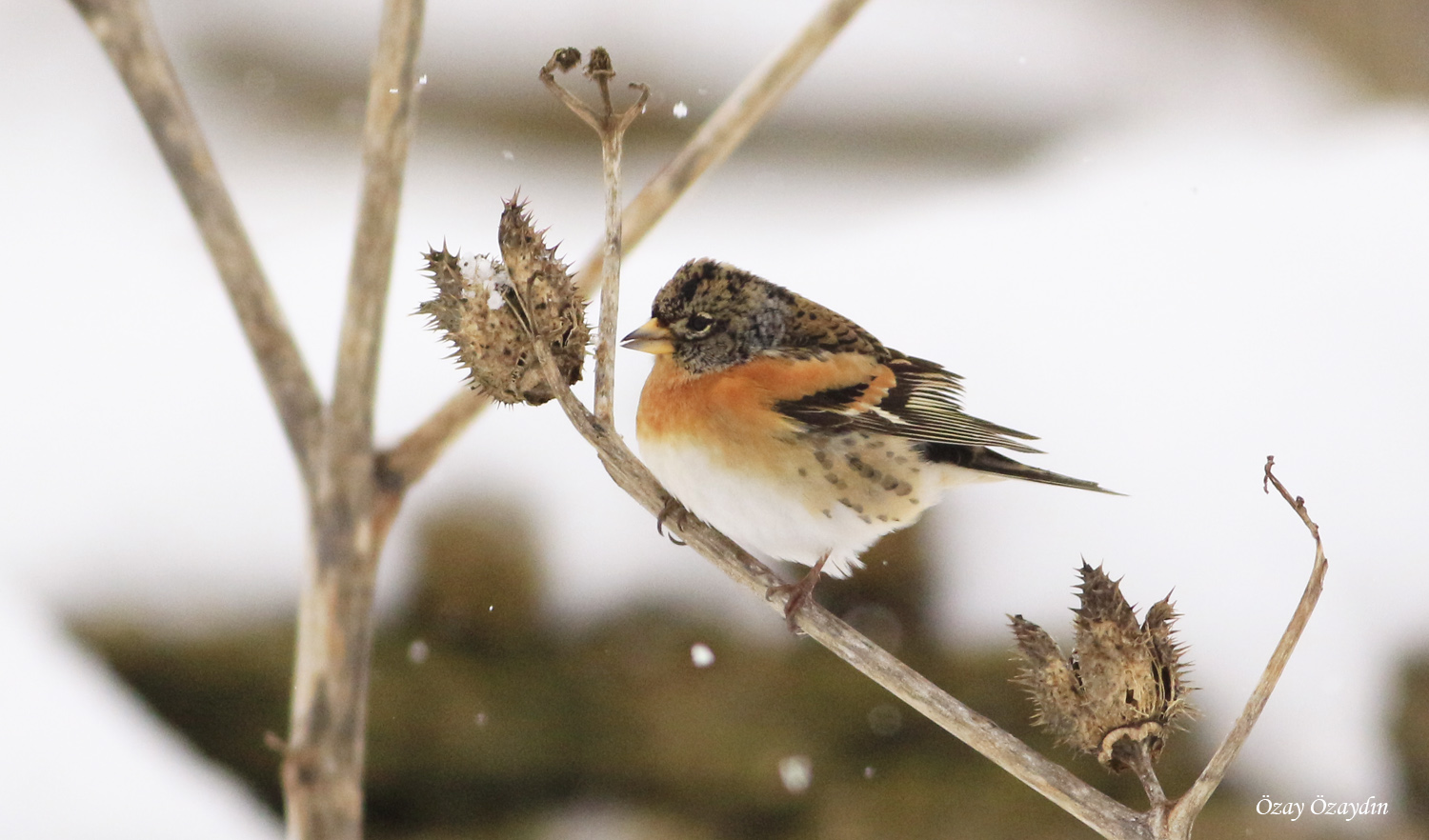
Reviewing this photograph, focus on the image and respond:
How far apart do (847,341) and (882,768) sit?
4.31ft

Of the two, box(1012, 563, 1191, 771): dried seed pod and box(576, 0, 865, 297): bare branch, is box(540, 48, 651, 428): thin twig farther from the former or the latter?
box(1012, 563, 1191, 771): dried seed pod

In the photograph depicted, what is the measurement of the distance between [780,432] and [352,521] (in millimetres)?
528

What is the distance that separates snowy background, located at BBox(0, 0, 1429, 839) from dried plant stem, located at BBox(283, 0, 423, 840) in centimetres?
98

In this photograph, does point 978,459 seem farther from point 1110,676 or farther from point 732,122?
point 732,122

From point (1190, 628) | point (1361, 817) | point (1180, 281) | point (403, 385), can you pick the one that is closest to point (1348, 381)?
point (1180, 281)

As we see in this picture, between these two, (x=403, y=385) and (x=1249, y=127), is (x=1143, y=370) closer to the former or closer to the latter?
(x=1249, y=127)

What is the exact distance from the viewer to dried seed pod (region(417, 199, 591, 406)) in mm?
915

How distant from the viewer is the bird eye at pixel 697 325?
1228mm

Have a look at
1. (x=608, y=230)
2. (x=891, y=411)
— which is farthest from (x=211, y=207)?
(x=891, y=411)

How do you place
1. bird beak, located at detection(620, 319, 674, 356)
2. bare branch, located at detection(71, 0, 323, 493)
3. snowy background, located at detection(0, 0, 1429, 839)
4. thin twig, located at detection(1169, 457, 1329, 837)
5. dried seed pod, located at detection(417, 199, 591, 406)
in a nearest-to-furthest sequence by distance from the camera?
thin twig, located at detection(1169, 457, 1329, 837) → dried seed pod, located at detection(417, 199, 591, 406) → bare branch, located at detection(71, 0, 323, 493) → bird beak, located at detection(620, 319, 674, 356) → snowy background, located at detection(0, 0, 1429, 839)

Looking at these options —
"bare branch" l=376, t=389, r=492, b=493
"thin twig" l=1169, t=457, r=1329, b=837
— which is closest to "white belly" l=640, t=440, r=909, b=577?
"bare branch" l=376, t=389, r=492, b=493

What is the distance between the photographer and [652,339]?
119 centimetres

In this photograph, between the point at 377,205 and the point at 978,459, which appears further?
the point at 978,459

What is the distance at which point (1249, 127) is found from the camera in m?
2.72
